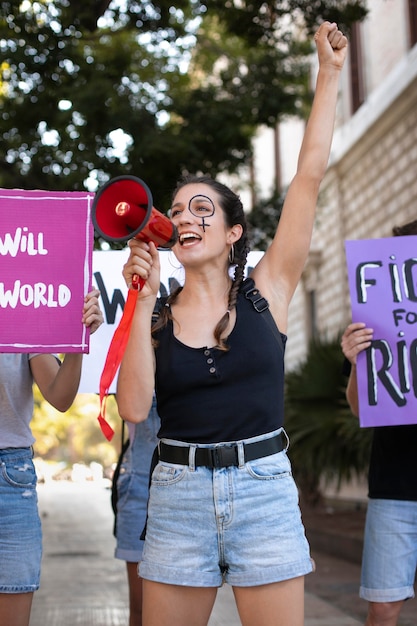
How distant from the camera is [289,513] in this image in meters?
2.92

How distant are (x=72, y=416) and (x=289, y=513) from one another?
47.9 m

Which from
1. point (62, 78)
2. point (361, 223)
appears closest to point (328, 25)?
point (62, 78)

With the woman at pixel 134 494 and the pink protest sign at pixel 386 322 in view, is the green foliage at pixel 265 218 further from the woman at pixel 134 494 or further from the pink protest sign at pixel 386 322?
the pink protest sign at pixel 386 322

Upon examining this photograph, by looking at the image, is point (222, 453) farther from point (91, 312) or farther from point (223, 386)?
point (91, 312)

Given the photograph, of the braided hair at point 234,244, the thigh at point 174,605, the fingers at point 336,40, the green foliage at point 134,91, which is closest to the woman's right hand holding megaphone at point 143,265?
the braided hair at point 234,244

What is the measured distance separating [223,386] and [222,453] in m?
0.20

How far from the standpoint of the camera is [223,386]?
2988 mm

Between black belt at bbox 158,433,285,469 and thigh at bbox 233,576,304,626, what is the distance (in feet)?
1.16

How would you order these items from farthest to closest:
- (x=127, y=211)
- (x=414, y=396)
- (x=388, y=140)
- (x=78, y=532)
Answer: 1. (x=388, y=140)
2. (x=78, y=532)
3. (x=414, y=396)
4. (x=127, y=211)

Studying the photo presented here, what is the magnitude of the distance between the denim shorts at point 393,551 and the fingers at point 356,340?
0.59 metres

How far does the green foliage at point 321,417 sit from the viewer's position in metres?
11.2

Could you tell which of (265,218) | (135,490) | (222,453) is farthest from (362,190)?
(222,453)

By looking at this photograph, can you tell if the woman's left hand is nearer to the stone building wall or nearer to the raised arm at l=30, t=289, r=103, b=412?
the raised arm at l=30, t=289, r=103, b=412

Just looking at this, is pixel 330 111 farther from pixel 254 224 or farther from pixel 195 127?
pixel 254 224
